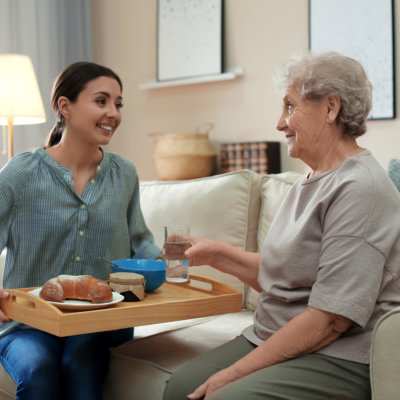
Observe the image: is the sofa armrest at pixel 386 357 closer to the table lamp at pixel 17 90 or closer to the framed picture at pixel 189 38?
the table lamp at pixel 17 90

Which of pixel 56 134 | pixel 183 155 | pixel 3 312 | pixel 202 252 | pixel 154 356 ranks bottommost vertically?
pixel 154 356

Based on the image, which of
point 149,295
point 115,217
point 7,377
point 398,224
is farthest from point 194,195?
point 398,224

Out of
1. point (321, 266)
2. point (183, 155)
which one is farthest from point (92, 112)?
point (183, 155)

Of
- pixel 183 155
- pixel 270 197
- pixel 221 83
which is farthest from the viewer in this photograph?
pixel 221 83

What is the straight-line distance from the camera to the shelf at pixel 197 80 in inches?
132

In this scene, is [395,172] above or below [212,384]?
above

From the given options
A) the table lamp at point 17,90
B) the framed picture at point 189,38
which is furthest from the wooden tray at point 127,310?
the framed picture at point 189,38

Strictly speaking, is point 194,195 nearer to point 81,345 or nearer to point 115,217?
point 115,217

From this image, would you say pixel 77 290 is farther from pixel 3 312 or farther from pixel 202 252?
pixel 202 252

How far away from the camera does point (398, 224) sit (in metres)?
1.20

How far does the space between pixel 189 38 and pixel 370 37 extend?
3.73 feet

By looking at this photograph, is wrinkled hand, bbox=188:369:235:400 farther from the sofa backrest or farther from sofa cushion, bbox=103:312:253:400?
the sofa backrest

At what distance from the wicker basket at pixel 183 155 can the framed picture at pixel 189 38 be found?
1.65 ft

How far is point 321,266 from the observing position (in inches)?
47.6
